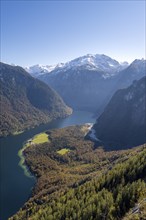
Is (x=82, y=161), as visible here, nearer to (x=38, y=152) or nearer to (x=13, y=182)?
(x=38, y=152)

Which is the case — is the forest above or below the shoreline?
below

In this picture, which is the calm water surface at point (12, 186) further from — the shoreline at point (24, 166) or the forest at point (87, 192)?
the forest at point (87, 192)

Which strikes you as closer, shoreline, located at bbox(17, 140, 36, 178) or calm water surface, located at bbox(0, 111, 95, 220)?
calm water surface, located at bbox(0, 111, 95, 220)

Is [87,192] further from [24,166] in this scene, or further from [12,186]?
[24,166]

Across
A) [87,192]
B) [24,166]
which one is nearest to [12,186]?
[24,166]

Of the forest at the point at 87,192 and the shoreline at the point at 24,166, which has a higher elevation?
the shoreline at the point at 24,166

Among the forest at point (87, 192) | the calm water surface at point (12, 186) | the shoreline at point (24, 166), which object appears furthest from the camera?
the shoreline at point (24, 166)

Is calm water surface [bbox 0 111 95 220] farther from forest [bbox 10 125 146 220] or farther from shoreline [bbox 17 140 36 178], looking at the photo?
forest [bbox 10 125 146 220]

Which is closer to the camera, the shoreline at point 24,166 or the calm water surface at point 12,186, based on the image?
the calm water surface at point 12,186

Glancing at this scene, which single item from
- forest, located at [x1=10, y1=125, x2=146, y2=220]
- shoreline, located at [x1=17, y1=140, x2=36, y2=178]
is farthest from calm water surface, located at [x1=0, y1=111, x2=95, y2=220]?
forest, located at [x1=10, y1=125, x2=146, y2=220]

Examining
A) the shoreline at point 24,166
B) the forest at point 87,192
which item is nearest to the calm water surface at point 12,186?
the shoreline at point 24,166

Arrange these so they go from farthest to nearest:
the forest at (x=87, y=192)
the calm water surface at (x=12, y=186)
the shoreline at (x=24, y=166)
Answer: the shoreline at (x=24, y=166) → the calm water surface at (x=12, y=186) → the forest at (x=87, y=192)

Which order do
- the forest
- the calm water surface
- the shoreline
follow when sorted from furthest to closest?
the shoreline < the calm water surface < the forest
